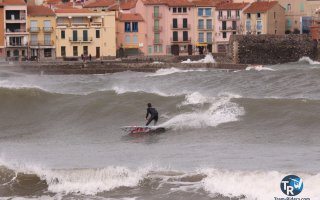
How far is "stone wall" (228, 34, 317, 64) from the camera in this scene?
7681 cm

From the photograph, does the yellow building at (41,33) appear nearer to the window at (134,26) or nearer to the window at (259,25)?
the window at (134,26)

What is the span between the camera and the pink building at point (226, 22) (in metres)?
86.2

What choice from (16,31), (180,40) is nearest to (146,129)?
(16,31)

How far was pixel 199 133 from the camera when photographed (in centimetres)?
2923

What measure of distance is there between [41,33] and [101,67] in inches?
425

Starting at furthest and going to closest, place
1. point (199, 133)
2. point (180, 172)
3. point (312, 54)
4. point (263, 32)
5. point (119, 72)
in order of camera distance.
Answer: point (263, 32) < point (312, 54) < point (119, 72) < point (199, 133) < point (180, 172)

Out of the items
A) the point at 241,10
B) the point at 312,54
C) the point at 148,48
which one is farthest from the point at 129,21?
the point at 312,54

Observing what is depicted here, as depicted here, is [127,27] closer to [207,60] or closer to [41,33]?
[41,33]

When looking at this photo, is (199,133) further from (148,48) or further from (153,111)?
(148,48)

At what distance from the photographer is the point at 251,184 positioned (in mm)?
19281

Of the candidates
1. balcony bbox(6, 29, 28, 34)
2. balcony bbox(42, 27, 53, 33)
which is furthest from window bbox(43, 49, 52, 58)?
balcony bbox(6, 29, 28, 34)

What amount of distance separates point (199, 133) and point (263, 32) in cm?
5687

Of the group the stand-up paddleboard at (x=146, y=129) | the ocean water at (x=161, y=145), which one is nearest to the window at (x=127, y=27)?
the ocean water at (x=161, y=145)

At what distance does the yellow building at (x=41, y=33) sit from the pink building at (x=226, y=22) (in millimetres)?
15440
